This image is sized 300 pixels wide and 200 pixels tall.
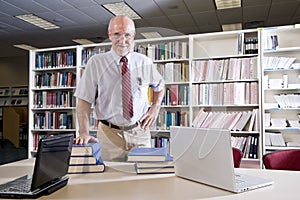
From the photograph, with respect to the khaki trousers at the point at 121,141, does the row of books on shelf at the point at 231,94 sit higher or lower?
higher

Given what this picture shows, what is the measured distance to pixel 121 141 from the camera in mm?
1596

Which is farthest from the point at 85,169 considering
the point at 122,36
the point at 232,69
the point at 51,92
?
the point at 51,92

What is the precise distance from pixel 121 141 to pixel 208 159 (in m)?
0.69

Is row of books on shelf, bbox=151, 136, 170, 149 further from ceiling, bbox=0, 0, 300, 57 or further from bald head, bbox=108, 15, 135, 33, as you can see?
ceiling, bbox=0, 0, 300, 57

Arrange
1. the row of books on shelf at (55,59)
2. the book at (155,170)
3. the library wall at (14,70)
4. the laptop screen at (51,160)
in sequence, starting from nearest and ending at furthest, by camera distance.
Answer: the laptop screen at (51,160)
the book at (155,170)
the row of books on shelf at (55,59)
the library wall at (14,70)

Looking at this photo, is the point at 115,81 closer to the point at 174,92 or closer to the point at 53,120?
the point at 174,92

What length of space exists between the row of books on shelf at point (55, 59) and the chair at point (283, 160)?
3.42 m

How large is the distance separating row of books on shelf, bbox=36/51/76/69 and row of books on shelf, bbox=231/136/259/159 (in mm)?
2710

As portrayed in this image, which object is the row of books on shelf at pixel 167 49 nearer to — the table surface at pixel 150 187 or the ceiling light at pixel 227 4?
the table surface at pixel 150 187

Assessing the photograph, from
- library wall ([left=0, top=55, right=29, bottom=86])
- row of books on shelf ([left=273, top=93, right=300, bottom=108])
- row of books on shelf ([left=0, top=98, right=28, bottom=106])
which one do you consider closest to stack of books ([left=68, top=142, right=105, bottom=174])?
row of books on shelf ([left=273, top=93, right=300, bottom=108])

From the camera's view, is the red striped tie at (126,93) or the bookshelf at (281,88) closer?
the red striped tie at (126,93)

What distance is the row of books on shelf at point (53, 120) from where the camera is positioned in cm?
448

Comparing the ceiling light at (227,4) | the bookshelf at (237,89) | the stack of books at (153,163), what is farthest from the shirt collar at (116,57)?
the ceiling light at (227,4)

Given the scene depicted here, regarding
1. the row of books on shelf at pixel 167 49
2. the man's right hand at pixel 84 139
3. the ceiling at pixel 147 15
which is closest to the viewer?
the man's right hand at pixel 84 139
